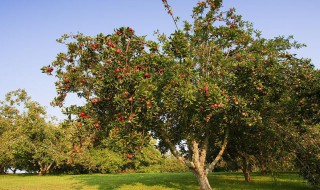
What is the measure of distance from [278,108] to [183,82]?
7.52m

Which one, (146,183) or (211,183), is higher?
(146,183)

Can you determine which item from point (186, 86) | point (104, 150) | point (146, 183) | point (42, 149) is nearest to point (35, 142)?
point (42, 149)


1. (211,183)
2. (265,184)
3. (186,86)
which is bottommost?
(265,184)

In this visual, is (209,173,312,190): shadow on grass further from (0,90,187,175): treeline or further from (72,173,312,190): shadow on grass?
(0,90,187,175): treeline

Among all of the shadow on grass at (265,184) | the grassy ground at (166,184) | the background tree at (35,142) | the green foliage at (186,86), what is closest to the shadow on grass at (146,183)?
the grassy ground at (166,184)

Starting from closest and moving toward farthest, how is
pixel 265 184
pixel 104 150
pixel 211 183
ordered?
1. pixel 265 184
2. pixel 211 183
3. pixel 104 150

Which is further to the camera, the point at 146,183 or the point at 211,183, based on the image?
the point at 146,183

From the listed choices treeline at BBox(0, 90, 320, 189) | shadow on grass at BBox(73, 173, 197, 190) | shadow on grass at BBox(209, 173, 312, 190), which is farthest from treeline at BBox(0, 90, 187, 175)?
shadow on grass at BBox(209, 173, 312, 190)

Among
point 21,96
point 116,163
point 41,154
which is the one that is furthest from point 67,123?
point 21,96

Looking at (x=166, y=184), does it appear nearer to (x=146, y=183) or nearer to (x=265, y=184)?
(x=146, y=183)

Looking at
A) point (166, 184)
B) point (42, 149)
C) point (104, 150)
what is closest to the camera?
point (166, 184)

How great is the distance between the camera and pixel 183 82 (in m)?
14.9

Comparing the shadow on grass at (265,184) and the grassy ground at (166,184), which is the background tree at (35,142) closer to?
the grassy ground at (166,184)

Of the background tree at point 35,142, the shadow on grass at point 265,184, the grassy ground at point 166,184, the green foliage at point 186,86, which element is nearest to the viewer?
the green foliage at point 186,86
